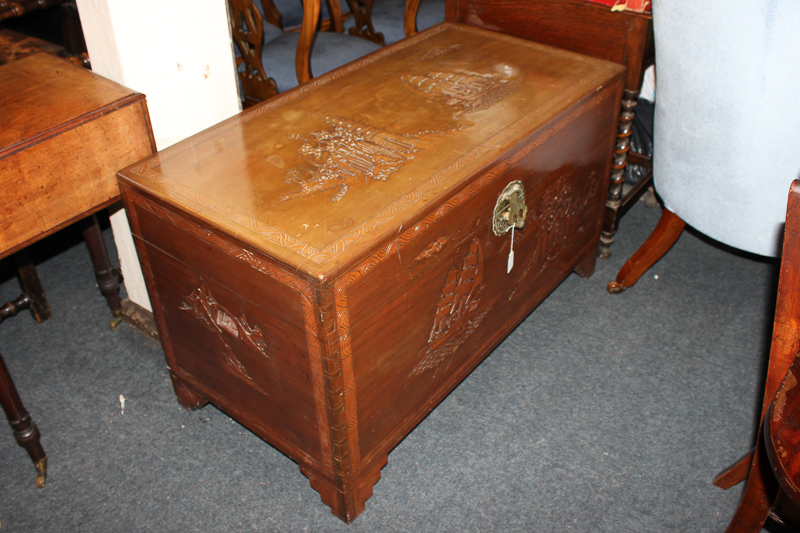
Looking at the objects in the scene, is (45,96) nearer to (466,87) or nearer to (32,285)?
(32,285)

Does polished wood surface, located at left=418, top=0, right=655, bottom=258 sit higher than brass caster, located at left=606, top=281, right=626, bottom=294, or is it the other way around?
polished wood surface, located at left=418, top=0, right=655, bottom=258

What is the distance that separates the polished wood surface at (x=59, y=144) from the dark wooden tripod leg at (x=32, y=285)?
0.61 meters

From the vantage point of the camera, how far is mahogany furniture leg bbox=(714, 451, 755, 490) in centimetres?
154

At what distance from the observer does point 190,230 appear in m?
1.30

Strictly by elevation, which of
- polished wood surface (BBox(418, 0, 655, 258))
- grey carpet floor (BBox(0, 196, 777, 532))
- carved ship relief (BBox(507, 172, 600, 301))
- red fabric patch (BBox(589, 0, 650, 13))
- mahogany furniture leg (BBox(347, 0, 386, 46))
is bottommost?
grey carpet floor (BBox(0, 196, 777, 532))

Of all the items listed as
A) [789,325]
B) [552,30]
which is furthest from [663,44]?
[789,325]

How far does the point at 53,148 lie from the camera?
4.36 ft

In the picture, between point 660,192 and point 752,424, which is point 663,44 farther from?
point 752,424

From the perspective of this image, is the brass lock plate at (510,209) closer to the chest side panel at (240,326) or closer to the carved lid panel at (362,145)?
the carved lid panel at (362,145)

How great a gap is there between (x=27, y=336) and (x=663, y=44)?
2.01 meters

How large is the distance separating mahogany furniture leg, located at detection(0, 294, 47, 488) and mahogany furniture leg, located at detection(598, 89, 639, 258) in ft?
5.88

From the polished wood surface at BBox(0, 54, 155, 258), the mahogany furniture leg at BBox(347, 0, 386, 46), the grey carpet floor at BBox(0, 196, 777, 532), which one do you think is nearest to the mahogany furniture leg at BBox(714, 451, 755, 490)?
the grey carpet floor at BBox(0, 196, 777, 532)

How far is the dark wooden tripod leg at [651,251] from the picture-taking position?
6.83ft

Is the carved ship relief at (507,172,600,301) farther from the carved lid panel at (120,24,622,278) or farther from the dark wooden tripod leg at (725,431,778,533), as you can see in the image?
the dark wooden tripod leg at (725,431,778,533)
